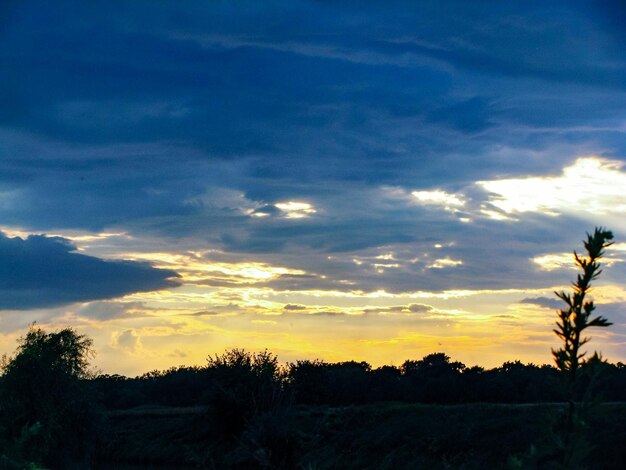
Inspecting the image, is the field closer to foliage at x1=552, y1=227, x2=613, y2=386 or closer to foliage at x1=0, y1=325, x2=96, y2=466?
foliage at x1=0, y1=325, x2=96, y2=466

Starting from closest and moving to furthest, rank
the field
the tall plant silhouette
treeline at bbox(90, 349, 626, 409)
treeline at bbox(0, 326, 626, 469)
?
the tall plant silhouette
the field
treeline at bbox(0, 326, 626, 469)
treeline at bbox(90, 349, 626, 409)

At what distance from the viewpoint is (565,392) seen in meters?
4.02

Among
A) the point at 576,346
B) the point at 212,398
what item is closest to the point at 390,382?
the point at 212,398

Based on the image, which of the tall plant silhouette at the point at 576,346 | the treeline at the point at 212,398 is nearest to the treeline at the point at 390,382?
the treeline at the point at 212,398

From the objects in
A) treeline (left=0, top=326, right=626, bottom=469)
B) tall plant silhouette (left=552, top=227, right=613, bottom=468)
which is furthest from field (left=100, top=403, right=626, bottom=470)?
tall plant silhouette (left=552, top=227, right=613, bottom=468)

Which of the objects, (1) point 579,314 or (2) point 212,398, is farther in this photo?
(2) point 212,398

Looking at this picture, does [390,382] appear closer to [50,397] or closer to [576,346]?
[50,397]

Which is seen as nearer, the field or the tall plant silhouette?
the tall plant silhouette

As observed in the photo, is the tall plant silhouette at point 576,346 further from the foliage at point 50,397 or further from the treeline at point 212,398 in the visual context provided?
the foliage at point 50,397

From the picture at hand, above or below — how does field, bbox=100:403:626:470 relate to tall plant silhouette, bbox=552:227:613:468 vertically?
below

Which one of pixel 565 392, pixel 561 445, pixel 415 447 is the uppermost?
pixel 565 392

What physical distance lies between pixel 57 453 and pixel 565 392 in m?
60.0

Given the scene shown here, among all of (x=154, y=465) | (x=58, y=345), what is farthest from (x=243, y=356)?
(x=58, y=345)

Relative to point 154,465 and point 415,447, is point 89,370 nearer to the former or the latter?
point 154,465
